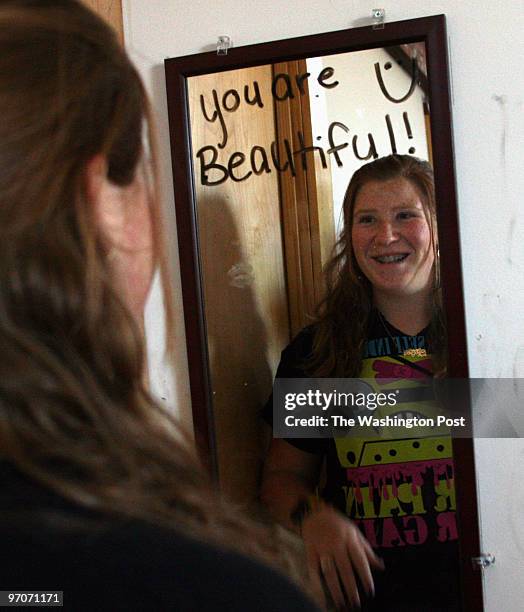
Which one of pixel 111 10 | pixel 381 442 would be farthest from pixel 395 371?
pixel 111 10

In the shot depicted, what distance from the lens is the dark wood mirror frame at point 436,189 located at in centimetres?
101

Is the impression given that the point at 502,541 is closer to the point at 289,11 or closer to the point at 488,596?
the point at 488,596

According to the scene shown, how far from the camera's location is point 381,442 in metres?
1.05

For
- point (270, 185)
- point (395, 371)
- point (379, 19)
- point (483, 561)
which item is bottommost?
point (483, 561)

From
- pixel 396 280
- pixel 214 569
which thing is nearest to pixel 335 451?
pixel 396 280

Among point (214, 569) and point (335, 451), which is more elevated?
point (214, 569)

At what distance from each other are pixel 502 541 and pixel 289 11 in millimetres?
741

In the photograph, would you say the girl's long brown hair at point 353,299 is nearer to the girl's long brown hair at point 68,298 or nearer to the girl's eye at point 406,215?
the girl's eye at point 406,215

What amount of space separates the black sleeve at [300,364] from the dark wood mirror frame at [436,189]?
0.12 metres

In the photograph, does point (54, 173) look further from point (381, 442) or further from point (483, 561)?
point (483, 561)

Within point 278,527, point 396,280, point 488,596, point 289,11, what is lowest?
point 488,596

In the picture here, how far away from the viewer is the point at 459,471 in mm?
1042

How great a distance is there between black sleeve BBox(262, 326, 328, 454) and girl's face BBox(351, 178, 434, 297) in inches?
4.7

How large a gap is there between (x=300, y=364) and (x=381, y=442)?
15 cm
